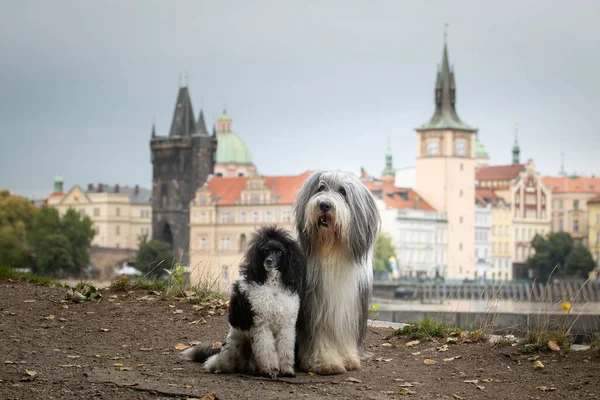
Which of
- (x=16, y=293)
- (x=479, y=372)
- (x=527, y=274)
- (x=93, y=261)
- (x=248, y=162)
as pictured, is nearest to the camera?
(x=479, y=372)

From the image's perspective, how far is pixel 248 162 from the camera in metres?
151

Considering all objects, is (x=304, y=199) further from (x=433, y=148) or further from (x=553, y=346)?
(x=433, y=148)

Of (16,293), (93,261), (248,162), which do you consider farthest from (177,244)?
(16,293)

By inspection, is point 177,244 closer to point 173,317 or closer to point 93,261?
point 93,261

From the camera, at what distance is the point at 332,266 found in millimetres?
8914

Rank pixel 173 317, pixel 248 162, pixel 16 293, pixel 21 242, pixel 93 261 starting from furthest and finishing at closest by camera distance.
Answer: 1. pixel 248 162
2. pixel 93 261
3. pixel 21 242
4. pixel 16 293
5. pixel 173 317

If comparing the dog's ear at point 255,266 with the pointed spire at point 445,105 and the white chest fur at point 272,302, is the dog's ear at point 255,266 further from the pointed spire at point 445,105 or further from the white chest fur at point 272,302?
the pointed spire at point 445,105

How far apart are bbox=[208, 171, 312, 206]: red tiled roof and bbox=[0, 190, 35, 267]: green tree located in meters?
23.7

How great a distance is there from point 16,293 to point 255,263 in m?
4.08

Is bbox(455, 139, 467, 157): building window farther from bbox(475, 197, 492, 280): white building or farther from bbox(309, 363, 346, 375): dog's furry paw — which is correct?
bbox(309, 363, 346, 375): dog's furry paw

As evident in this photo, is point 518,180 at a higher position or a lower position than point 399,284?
higher

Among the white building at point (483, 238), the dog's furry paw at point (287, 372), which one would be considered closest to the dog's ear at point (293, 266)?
the dog's furry paw at point (287, 372)

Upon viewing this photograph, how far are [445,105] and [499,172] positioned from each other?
14943 mm

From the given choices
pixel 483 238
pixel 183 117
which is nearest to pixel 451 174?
pixel 483 238
